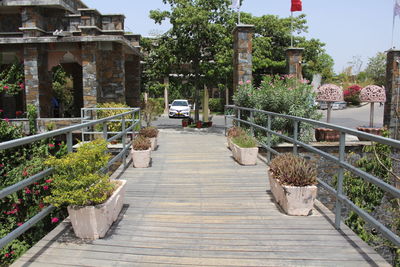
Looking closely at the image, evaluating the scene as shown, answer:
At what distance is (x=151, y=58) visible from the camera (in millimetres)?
18047

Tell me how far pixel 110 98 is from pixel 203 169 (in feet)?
26.4

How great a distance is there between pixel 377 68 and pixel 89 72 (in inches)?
1824

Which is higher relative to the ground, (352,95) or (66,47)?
(66,47)

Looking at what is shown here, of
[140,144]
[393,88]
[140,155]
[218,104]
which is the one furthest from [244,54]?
[218,104]

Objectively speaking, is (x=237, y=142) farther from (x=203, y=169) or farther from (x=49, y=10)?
(x=49, y=10)

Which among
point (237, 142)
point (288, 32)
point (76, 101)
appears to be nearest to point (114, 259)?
point (237, 142)

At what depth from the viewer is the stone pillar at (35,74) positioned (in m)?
13.5

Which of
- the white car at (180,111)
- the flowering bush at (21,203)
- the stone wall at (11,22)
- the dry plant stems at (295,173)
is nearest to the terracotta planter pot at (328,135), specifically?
the dry plant stems at (295,173)

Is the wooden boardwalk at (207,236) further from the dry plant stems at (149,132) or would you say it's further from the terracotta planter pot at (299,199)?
the dry plant stems at (149,132)

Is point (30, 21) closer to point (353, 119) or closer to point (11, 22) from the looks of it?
point (11, 22)

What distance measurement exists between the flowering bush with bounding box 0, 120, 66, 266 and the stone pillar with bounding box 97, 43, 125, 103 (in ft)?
17.2

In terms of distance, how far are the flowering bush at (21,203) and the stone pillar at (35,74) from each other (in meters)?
5.11

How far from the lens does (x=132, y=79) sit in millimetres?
18016

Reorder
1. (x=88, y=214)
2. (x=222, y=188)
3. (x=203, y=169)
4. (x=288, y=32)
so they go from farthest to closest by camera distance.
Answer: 1. (x=288, y=32)
2. (x=203, y=169)
3. (x=222, y=188)
4. (x=88, y=214)
